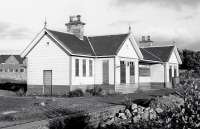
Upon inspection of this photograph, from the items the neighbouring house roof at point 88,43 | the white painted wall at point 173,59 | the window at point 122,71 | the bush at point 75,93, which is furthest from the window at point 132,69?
the white painted wall at point 173,59

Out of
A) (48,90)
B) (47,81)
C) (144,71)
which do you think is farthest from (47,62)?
(144,71)

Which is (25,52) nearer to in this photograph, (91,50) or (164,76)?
(91,50)

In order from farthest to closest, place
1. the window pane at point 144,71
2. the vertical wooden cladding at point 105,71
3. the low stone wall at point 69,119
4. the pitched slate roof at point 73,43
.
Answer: the window pane at point 144,71, the vertical wooden cladding at point 105,71, the pitched slate roof at point 73,43, the low stone wall at point 69,119

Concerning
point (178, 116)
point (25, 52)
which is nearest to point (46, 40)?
point (25, 52)

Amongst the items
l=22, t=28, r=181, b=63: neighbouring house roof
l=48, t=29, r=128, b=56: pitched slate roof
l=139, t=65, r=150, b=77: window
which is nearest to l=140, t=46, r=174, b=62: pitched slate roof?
l=139, t=65, r=150, b=77: window

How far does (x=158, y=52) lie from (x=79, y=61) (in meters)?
17.9

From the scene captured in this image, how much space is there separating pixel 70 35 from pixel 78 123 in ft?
65.6

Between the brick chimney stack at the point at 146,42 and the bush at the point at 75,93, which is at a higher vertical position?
the brick chimney stack at the point at 146,42

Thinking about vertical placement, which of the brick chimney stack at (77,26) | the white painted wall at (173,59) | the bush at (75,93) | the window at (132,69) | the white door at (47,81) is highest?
the brick chimney stack at (77,26)

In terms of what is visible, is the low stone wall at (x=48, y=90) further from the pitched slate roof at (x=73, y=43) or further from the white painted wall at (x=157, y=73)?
the white painted wall at (x=157, y=73)

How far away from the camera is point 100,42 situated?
3609 centimetres

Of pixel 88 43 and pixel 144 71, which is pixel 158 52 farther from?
pixel 88 43

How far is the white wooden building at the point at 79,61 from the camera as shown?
101ft

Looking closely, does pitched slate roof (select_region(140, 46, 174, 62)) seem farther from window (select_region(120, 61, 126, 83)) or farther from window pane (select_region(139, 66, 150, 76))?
window (select_region(120, 61, 126, 83))
